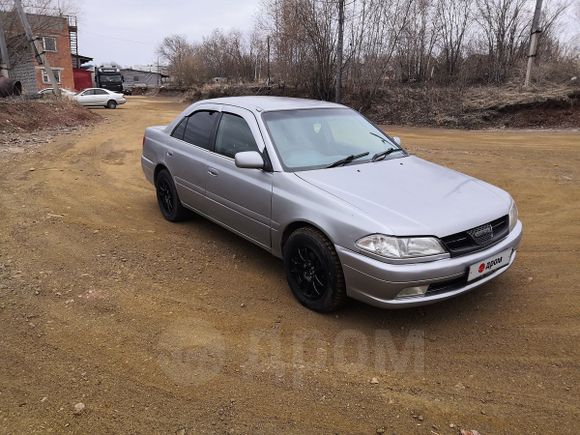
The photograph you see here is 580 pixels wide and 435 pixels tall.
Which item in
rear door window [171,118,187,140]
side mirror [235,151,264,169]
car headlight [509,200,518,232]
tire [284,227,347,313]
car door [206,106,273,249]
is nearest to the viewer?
tire [284,227,347,313]

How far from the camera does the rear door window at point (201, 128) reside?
488cm

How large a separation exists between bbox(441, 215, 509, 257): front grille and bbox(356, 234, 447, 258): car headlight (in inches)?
3.8

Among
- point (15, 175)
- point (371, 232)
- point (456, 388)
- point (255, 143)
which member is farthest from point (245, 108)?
point (15, 175)

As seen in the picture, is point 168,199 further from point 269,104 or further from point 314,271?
point 314,271

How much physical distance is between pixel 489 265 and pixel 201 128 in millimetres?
3215

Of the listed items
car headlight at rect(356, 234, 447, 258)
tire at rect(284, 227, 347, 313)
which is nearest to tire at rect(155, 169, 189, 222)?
tire at rect(284, 227, 347, 313)

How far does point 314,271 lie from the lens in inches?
141

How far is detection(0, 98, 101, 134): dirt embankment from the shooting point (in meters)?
14.2

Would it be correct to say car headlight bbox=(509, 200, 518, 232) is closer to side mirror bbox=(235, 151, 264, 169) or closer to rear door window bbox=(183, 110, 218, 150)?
side mirror bbox=(235, 151, 264, 169)

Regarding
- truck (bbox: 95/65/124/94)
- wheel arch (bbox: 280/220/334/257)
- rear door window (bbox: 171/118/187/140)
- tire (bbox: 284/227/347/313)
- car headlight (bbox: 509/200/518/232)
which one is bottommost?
tire (bbox: 284/227/347/313)

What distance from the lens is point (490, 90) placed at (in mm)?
20203

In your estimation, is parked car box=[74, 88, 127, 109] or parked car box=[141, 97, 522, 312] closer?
parked car box=[141, 97, 522, 312]

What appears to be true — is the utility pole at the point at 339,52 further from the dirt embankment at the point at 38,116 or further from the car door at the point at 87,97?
the car door at the point at 87,97

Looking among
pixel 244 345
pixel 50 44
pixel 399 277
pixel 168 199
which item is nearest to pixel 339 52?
pixel 168 199
